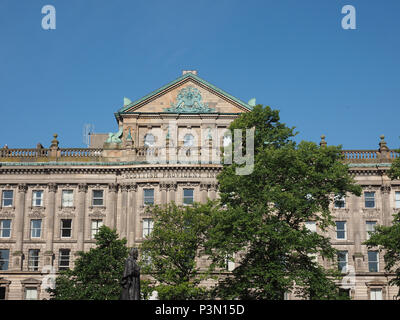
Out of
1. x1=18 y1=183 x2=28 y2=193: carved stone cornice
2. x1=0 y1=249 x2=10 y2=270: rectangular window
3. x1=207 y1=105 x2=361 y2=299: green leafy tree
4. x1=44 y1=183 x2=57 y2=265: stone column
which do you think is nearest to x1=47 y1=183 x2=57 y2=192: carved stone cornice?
x1=44 y1=183 x2=57 y2=265: stone column

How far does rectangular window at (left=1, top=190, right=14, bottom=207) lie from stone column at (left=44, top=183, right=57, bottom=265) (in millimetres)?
3926

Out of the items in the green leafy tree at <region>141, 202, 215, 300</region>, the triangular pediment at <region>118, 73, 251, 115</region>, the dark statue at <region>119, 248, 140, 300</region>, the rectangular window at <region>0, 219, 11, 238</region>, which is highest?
the triangular pediment at <region>118, 73, 251, 115</region>

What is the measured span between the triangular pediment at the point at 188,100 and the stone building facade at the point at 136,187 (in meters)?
0.10

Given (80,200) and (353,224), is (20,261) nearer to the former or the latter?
(80,200)

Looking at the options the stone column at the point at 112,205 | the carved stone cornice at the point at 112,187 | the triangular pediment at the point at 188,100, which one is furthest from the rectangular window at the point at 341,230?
the carved stone cornice at the point at 112,187

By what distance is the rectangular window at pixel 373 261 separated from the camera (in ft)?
207

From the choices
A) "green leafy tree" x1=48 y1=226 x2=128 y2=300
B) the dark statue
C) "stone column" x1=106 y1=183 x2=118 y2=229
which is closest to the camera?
the dark statue

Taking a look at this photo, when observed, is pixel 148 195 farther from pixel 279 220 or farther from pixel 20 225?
pixel 279 220

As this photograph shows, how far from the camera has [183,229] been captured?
48.8 meters

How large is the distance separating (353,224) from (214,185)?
14.5 metres

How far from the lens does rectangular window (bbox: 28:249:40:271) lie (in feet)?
204

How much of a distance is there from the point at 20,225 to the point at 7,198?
3.26 meters

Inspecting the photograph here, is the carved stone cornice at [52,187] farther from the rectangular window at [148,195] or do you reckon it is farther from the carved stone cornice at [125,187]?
the rectangular window at [148,195]

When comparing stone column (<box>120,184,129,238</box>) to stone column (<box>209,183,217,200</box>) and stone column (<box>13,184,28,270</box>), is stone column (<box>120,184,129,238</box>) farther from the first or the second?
stone column (<box>13,184,28,270</box>)
